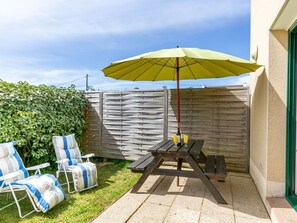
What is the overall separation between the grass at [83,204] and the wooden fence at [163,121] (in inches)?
55.3

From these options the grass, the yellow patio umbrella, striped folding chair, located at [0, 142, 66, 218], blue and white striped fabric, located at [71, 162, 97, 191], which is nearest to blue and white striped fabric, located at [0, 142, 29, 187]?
striped folding chair, located at [0, 142, 66, 218]

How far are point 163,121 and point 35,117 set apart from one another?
10.2 ft

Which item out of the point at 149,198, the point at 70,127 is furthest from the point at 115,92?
the point at 149,198

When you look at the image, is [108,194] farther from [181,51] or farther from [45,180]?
[181,51]

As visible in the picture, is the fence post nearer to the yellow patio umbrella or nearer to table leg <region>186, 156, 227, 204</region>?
the yellow patio umbrella

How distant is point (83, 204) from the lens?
3.36 m

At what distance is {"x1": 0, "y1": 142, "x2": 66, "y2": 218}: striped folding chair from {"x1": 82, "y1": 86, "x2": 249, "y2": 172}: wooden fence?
282 cm

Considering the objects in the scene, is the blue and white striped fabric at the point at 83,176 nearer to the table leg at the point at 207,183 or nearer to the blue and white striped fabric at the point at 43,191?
the blue and white striped fabric at the point at 43,191

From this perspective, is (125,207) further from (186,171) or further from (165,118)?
(165,118)

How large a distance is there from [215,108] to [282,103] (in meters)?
2.11

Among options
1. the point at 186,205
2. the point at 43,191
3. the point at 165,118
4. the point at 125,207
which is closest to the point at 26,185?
the point at 43,191

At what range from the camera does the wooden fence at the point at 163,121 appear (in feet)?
16.0

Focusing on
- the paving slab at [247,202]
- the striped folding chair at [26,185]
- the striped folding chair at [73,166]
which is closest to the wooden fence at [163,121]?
the paving slab at [247,202]

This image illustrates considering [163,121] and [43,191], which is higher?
[163,121]
